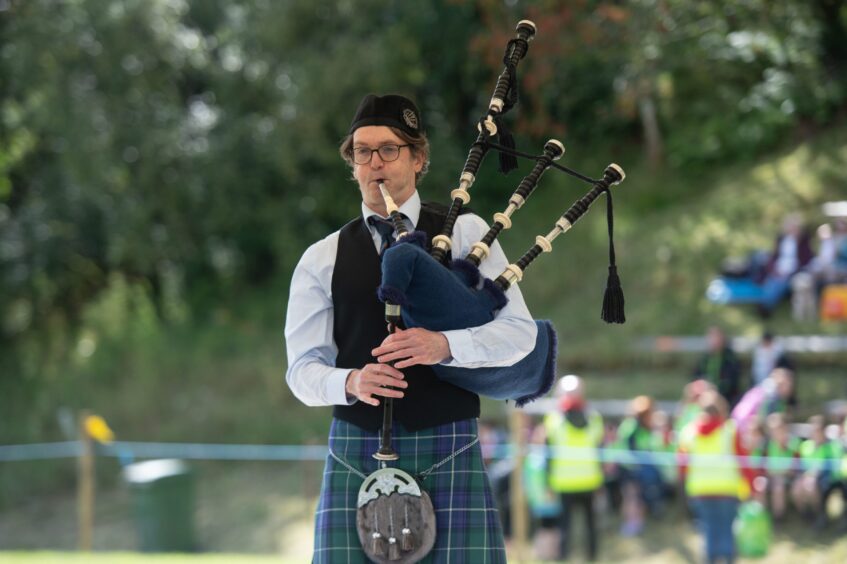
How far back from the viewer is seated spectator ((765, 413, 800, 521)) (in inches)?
282

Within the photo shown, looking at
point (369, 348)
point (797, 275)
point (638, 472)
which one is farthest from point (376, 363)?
point (797, 275)

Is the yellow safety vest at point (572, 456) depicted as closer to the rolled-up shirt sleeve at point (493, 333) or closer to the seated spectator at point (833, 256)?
the seated spectator at point (833, 256)

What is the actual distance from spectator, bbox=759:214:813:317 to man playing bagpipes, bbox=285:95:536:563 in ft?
26.7

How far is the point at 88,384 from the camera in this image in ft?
47.1

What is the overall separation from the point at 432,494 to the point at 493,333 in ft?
1.22

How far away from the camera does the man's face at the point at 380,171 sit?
2.43 metres

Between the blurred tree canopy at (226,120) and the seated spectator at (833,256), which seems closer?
the seated spectator at (833,256)

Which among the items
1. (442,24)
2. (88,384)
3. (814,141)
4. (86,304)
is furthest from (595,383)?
(86,304)

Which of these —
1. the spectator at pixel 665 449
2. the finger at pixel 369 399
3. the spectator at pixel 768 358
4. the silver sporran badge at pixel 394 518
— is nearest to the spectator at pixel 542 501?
the spectator at pixel 665 449

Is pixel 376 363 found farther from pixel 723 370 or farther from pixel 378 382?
pixel 723 370

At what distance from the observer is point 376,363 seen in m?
2.31

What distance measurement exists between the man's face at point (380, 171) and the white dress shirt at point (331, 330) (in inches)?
0.9

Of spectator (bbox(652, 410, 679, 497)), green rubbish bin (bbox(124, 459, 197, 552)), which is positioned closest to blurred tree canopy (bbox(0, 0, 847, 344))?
spectator (bbox(652, 410, 679, 497))

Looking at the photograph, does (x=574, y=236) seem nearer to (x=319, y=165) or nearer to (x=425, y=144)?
(x=319, y=165)
